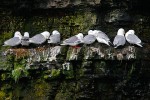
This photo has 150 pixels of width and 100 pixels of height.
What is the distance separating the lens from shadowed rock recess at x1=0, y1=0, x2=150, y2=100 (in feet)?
31.1

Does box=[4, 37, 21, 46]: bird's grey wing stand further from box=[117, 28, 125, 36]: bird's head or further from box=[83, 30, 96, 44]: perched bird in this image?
box=[117, 28, 125, 36]: bird's head

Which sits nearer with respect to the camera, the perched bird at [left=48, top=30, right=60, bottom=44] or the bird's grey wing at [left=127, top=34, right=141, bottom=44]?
the bird's grey wing at [left=127, top=34, right=141, bottom=44]

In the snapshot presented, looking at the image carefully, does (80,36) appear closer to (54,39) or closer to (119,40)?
(54,39)

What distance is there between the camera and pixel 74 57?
382 inches

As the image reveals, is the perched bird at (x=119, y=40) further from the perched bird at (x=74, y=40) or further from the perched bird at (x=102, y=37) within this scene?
the perched bird at (x=74, y=40)

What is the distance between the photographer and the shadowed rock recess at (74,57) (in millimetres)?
9492

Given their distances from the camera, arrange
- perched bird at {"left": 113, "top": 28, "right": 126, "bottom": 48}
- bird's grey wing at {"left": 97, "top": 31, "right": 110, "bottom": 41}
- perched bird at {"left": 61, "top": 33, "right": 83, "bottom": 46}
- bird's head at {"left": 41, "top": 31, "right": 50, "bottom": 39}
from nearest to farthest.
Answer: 1. perched bird at {"left": 113, "top": 28, "right": 126, "bottom": 48}
2. bird's grey wing at {"left": 97, "top": 31, "right": 110, "bottom": 41}
3. perched bird at {"left": 61, "top": 33, "right": 83, "bottom": 46}
4. bird's head at {"left": 41, "top": 31, "right": 50, "bottom": 39}

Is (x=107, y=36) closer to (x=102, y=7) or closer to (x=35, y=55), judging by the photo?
(x=102, y=7)

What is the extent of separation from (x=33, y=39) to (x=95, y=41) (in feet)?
4.96

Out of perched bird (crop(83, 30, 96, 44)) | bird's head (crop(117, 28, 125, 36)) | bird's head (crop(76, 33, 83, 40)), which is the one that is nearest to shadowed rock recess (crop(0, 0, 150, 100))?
perched bird (crop(83, 30, 96, 44))

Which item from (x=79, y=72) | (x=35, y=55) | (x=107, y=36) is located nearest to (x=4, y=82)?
(x=35, y=55)

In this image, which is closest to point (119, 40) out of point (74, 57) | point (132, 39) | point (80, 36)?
point (132, 39)

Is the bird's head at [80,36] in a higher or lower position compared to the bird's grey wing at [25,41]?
higher

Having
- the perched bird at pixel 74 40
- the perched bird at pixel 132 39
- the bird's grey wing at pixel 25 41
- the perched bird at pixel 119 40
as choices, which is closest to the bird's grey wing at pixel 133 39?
the perched bird at pixel 132 39
